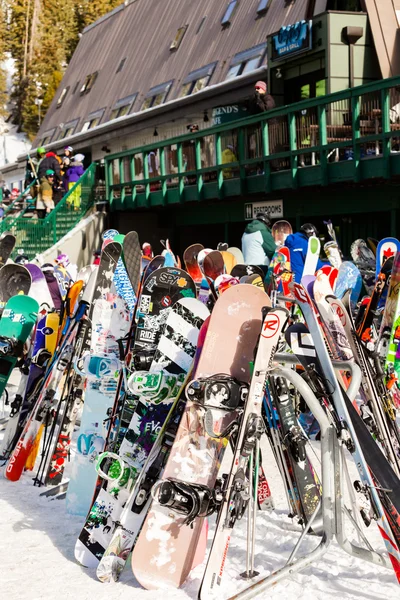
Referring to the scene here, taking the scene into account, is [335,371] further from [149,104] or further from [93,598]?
[149,104]

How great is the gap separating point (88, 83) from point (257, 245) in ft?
92.3

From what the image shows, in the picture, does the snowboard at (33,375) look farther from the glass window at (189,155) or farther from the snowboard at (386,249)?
the glass window at (189,155)

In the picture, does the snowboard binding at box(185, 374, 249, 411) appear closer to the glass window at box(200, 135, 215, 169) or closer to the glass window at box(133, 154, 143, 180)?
the glass window at box(200, 135, 215, 169)

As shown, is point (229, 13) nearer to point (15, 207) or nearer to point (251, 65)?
point (251, 65)

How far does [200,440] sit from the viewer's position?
3.95 meters

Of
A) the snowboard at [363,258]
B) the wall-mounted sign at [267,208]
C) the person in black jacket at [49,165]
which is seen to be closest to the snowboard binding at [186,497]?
the snowboard at [363,258]

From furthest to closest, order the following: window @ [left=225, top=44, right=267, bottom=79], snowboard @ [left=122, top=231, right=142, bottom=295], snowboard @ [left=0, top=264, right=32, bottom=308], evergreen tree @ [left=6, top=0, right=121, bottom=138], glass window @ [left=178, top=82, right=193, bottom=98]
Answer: evergreen tree @ [left=6, top=0, right=121, bottom=138] → glass window @ [left=178, top=82, right=193, bottom=98] → window @ [left=225, top=44, right=267, bottom=79] → snowboard @ [left=0, top=264, right=32, bottom=308] → snowboard @ [left=122, top=231, right=142, bottom=295]

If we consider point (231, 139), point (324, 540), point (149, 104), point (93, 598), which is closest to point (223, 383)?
point (324, 540)

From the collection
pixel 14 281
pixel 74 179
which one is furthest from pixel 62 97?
pixel 14 281

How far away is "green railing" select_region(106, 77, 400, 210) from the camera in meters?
12.5

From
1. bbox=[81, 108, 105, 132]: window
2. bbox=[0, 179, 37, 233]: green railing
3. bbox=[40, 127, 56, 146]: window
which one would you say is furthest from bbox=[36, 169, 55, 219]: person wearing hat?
bbox=[40, 127, 56, 146]: window

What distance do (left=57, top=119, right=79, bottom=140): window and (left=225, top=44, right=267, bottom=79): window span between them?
1297cm

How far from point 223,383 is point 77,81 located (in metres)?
36.1

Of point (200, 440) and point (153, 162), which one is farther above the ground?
point (153, 162)
